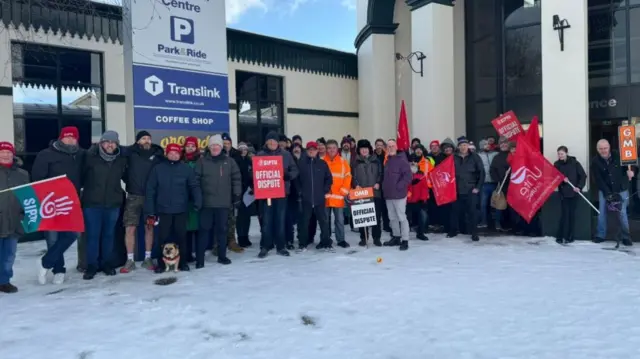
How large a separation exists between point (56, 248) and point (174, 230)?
4.92 feet

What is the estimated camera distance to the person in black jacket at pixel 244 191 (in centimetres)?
851

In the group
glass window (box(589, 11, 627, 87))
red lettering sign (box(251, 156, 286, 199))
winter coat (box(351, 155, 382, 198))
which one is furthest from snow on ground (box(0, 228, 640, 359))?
glass window (box(589, 11, 627, 87))

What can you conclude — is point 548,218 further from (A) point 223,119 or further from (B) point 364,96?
(B) point 364,96

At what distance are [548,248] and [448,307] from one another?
3.93 meters

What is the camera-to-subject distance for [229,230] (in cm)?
846

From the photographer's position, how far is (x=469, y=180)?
9.30 meters

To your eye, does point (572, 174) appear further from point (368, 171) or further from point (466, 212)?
point (368, 171)

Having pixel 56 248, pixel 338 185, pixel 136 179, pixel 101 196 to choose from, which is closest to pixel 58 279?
pixel 56 248

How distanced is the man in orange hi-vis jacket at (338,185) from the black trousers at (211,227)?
6.32ft

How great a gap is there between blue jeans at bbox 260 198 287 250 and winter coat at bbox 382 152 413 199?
182cm

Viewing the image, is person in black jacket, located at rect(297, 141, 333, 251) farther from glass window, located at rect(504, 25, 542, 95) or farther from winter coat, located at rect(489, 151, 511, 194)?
glass window, located at rect(504, 25, 542, 95)

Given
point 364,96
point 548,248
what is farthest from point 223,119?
point 364,96

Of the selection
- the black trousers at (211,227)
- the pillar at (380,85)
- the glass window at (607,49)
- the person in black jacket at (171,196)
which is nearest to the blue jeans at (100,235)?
the person in black jacket at (171,196)

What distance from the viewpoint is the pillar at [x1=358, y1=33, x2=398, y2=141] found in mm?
14555
